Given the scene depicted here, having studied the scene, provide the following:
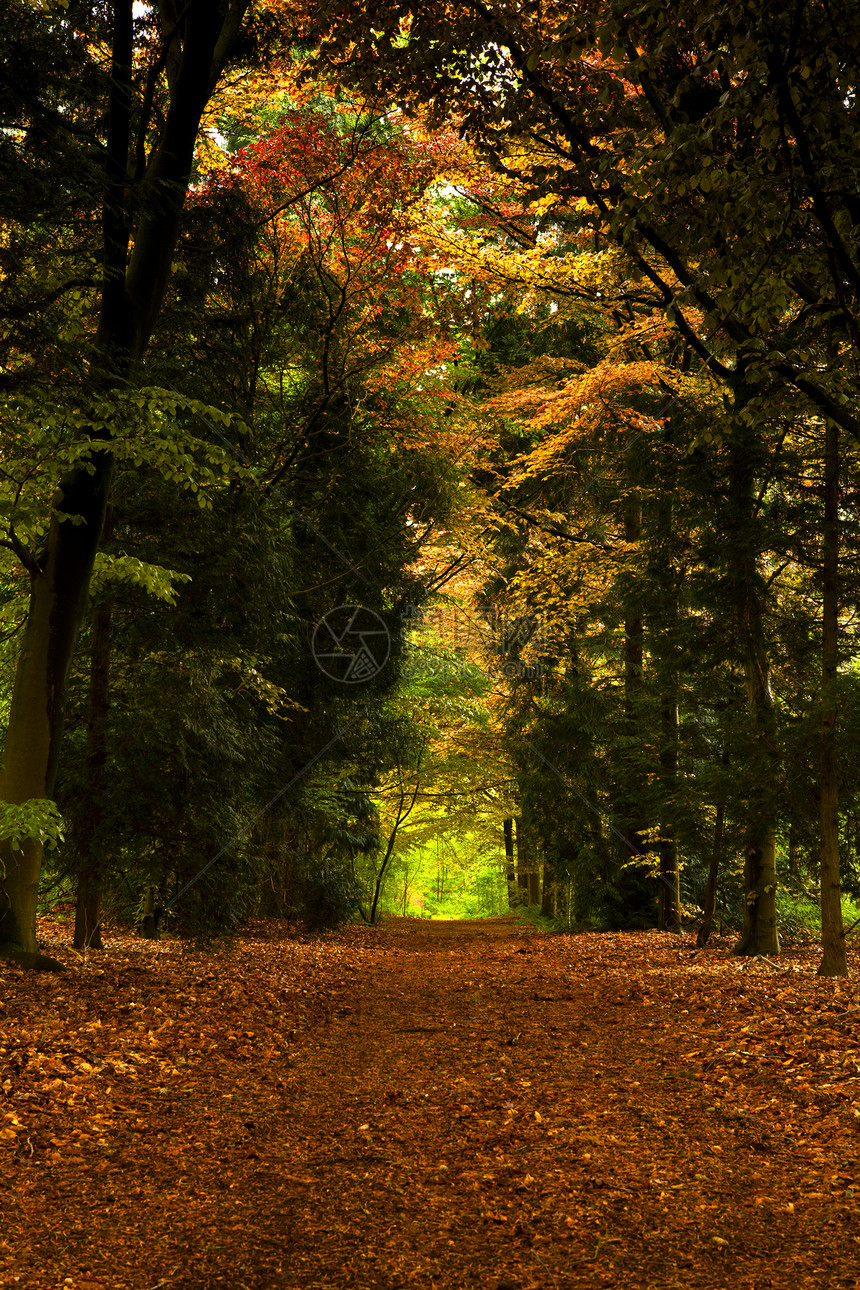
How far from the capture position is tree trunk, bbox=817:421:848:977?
280 inches

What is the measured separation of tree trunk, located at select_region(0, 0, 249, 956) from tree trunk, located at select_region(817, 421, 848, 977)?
18.9 feet

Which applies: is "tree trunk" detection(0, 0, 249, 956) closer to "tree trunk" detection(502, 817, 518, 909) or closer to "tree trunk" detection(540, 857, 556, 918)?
"tree trunk" detection(540, 857, 556, 918)

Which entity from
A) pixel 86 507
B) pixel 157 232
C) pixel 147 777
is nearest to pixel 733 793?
pixel 147 777

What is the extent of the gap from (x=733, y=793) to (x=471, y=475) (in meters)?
9.19

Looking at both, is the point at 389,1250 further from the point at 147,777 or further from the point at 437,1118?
the point at 147,777

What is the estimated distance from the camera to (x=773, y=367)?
5258 millimetres

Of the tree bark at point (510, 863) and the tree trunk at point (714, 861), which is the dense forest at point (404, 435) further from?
the tree bark at point (510, 863)

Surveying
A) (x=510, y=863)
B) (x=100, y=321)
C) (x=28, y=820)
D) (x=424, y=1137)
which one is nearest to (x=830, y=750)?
(x=424, y=1137)

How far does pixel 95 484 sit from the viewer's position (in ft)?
22.9

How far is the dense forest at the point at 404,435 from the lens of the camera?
5.25 meters
